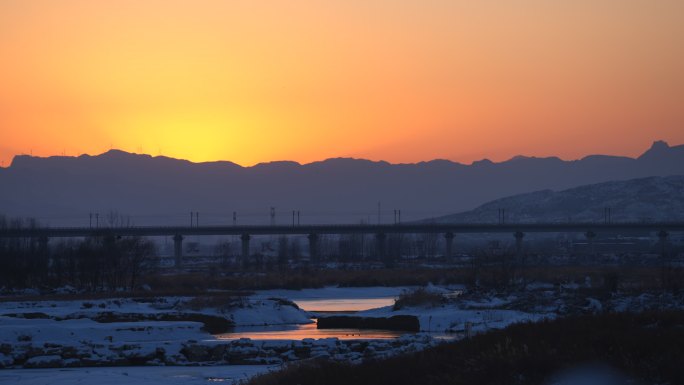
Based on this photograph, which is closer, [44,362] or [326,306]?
[44,362]

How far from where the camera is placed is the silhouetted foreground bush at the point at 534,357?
17.8 meters

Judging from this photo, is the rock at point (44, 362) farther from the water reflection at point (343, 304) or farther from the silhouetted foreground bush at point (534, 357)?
the water reflection at point (343, 304)

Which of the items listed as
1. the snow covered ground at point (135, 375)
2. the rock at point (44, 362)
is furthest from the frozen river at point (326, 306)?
the snow covered ground at point (135, 375)

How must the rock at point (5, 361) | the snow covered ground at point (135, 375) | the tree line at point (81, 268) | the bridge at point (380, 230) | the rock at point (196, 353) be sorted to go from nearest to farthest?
1. the snow covered ground at point (135, 375)
2. the rock at point (5, 361)
3. the rock at point (196, 353)
4. the tree line at point (81, 268)
5. the bridge at point (380, 230)

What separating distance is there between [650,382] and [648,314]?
4966mm

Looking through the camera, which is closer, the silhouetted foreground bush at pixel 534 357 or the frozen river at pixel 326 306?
the silhouetted foreground bush at pixel 534 357

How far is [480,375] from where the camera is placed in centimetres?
1847

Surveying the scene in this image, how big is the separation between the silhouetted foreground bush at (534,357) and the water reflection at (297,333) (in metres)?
18.9

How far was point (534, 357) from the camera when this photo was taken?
18.5m

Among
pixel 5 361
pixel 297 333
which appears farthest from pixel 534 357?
pixel 297 333

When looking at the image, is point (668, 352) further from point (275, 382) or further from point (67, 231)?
point (67, 231)

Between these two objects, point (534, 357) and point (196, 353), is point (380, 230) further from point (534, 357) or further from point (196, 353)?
point (534, 357)

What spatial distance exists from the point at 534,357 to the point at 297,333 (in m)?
26.5

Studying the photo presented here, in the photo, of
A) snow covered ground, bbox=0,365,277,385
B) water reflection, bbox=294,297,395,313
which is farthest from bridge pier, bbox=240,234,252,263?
snow covered ground, bbox=0,365,277,385
